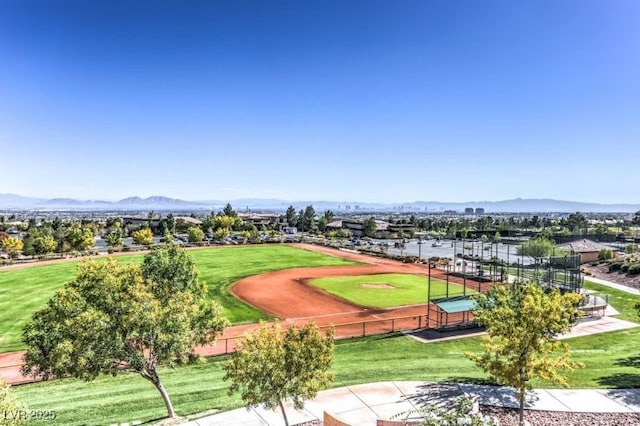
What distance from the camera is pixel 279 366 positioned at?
11781 mm

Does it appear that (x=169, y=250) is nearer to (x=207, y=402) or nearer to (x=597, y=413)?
(x=207, y=402)

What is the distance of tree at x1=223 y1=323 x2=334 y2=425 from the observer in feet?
38.4

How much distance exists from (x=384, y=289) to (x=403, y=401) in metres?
30.2

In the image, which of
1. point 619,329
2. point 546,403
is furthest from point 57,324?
point 619,329

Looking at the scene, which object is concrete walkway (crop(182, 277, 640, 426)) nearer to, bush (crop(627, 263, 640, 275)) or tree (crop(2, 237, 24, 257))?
bush (crop(627, 263, 640, 275))

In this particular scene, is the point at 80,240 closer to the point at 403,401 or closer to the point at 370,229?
the point at 403,401

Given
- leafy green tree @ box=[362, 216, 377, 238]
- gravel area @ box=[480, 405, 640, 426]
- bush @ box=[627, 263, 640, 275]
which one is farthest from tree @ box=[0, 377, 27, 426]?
leafy green tree @ box=[362, 216, 377, 238]

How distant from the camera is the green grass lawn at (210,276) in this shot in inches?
1294

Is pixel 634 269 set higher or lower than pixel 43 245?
higher

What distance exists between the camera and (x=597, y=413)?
558 inches

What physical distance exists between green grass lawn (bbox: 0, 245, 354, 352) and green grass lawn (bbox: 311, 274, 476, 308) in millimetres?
10311

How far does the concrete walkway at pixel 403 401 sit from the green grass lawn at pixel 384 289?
20801 mm

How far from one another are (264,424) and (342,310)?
2208cm

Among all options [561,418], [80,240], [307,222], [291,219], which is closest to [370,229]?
[307,222]
